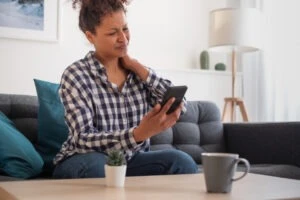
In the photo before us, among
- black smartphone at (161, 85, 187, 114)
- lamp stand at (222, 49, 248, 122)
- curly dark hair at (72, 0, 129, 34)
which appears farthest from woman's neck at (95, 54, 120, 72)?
lamp stand at (222, 49, 248, 122)

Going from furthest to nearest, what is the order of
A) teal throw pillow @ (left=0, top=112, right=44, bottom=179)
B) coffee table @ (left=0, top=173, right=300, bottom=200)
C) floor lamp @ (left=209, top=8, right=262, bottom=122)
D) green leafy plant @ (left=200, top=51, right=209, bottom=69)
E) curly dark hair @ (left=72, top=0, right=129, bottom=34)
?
1. green leafy plant @ (left=200, top=51, right=209, bottom=69)
2. floor lamp @ (left=209, top=8, right=262, bottom=122)
3. teal throw pillow @ (left=0, top=112, right=44, bottom=179)
4. curly dark hair @ (left=72, top=0, right=129, bottom=34)
5. coffee table @ (left=0, top=173, right=300, bottom=200)

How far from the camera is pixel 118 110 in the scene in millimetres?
1598

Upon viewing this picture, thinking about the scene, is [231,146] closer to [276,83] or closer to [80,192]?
[276,83]

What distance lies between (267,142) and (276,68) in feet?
3.25

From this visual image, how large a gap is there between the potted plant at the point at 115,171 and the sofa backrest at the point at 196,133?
126 cm

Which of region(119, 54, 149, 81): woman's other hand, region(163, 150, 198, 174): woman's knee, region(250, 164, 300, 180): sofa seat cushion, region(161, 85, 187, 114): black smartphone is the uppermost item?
region(119, 54, 149, 81): woman's other hand

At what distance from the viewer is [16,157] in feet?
5.87

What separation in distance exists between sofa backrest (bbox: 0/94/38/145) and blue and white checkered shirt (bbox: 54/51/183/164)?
59 centimetres

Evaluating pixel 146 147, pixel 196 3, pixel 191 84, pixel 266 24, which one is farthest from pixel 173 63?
pixel 146 147

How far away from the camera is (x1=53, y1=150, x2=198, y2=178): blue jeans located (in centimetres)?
136

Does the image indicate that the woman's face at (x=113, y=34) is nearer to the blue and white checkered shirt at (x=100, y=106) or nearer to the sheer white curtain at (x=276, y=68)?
the blue and white checkered shirt at (x=100, y=106)

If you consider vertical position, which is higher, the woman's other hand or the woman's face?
the woman's face

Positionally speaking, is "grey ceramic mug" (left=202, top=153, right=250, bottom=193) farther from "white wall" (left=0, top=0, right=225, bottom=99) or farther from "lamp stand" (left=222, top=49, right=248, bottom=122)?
"lamp stand" (left=222, top=49, right=248, bottom=122)

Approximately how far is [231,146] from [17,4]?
1.50 meters
